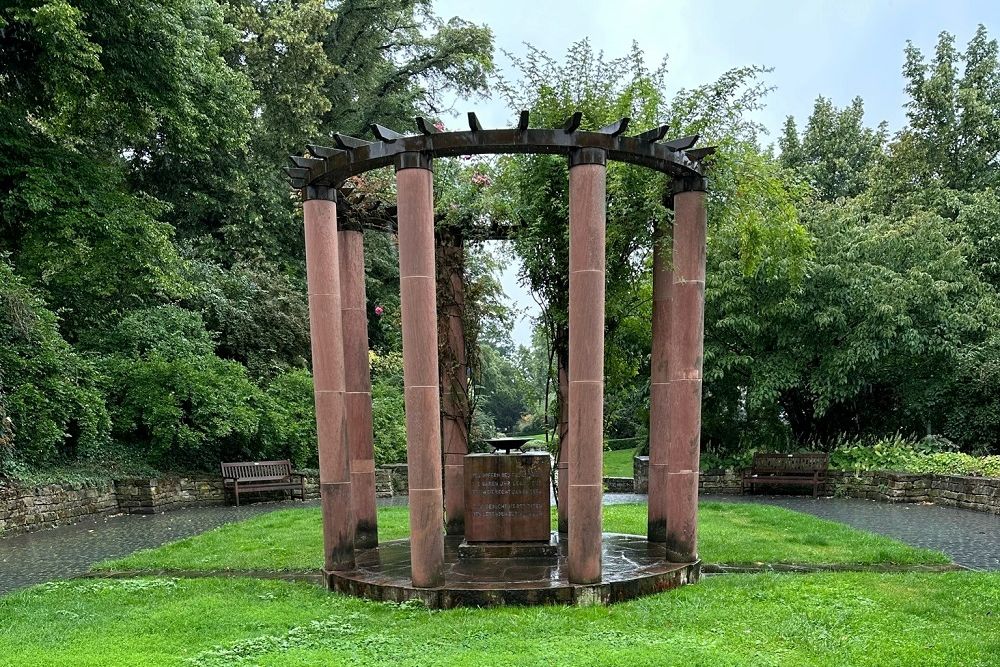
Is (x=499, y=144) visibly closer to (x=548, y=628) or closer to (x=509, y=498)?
(x=509, y=498)

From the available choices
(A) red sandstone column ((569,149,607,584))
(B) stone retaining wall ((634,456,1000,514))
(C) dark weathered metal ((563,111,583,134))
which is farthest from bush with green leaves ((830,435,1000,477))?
(C) dark weathered metal ((563,111,583,134))

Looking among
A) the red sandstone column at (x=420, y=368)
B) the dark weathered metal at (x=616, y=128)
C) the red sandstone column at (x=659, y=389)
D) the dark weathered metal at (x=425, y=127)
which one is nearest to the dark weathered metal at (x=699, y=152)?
the red sandstone column at (x=659, y=389)

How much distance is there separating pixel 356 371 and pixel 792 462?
11.6 metres

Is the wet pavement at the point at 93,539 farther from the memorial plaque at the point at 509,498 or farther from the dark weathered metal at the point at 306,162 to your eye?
the dark weathered metal at the point at 306,162

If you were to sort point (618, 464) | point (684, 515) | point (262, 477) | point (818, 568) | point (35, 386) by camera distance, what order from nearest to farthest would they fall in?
point (684, 515) < point (818, 568) < point (35, 386) < point (262, 477) < point (618, 464)

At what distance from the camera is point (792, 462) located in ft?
53.6

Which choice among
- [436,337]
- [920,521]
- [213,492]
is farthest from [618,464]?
[436,337]

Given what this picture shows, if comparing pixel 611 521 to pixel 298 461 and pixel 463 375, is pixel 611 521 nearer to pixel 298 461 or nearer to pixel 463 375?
pixel 463 375

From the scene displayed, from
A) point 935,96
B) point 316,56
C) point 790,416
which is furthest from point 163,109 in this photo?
point 935,96

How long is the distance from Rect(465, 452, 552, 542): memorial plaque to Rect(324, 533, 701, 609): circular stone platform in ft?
0.96

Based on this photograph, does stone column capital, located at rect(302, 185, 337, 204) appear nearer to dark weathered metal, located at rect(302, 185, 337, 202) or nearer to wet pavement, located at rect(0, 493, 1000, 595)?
dark weathered metal, located at rect(302, 185, 337, 202)

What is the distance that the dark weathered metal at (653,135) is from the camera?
22.6ft

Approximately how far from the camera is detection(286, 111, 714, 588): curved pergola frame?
6754mm

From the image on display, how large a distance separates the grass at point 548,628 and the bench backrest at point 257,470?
9172 mm
